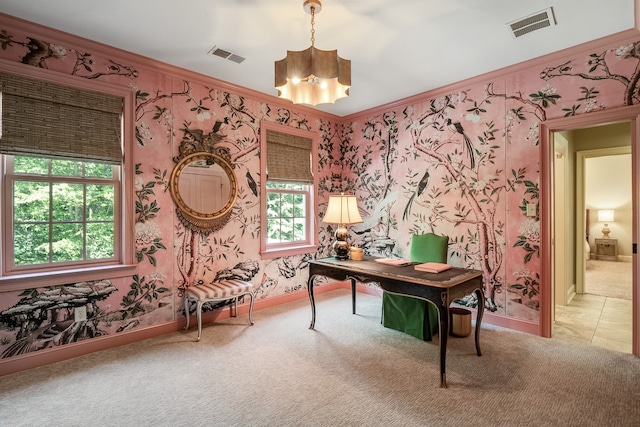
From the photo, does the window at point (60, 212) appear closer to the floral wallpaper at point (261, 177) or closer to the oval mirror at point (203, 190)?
the floral wallpaper at point (261, 177)

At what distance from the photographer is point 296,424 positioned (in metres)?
1.79

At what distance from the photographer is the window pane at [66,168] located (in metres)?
2.61

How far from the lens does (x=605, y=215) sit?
7.29 m

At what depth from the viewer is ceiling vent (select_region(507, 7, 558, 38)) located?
2317mm

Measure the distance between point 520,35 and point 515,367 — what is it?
266cm

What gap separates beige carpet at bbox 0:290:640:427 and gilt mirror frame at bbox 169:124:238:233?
1140 mm

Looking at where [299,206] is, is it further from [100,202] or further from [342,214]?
[100,202]

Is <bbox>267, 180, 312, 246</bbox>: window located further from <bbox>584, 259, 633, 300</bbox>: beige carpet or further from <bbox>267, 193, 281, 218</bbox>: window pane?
<bbox>584, 259, 633, 300</bbox>: beige carpet

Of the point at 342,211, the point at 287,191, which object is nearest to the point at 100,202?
the point at 287,191

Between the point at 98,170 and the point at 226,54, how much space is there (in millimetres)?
1561

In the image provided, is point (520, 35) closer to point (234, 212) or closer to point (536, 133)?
point (536, 133)

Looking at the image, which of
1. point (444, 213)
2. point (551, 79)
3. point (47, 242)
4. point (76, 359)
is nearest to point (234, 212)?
point (47, 242)

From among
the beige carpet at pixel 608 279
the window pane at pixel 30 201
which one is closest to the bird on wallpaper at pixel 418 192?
the beige carpet at pixel 608 279

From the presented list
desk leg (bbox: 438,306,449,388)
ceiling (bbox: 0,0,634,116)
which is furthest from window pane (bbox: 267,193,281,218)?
desk leg (bbox: 438,306,449,388)
